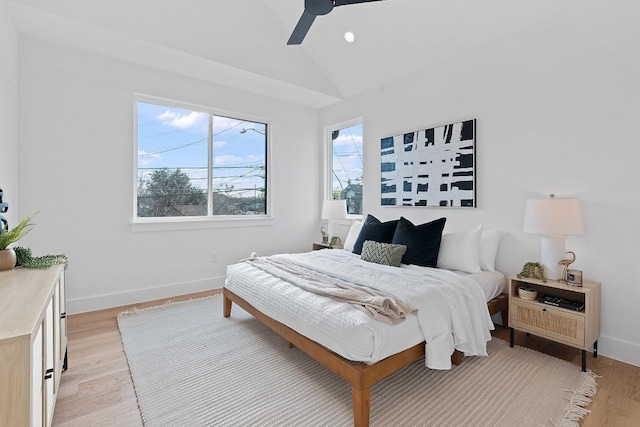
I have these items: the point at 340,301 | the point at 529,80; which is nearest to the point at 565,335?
the point at 340,301

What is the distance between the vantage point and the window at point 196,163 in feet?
12.1

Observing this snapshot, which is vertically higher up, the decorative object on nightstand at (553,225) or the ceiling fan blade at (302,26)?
the ceiling fan blade at (302,26)

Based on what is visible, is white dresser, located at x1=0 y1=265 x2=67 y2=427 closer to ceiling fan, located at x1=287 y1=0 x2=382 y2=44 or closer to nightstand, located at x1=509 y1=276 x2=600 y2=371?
ceiling fan, located at x1=287 y1=0 x2=382 y2=44

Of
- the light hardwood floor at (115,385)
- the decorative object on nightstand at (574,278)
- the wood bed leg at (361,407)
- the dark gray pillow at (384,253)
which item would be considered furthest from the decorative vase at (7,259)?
the decorative object on nightstand at (574,278)

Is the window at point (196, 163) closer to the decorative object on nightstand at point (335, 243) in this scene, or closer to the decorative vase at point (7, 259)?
the decorative object on nightstand at point (335, 243)

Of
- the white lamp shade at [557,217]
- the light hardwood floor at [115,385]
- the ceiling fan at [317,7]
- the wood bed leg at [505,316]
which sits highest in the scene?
the ceiling fan at [317,7]

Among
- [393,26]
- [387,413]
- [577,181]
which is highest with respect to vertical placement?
[393,26]

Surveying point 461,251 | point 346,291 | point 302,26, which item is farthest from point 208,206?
point 461,251

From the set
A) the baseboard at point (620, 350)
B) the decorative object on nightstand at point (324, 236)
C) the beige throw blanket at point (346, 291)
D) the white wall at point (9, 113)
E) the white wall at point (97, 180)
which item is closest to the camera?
the beige throw blanket at point (346, 291)

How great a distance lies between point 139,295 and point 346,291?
8.71 feet

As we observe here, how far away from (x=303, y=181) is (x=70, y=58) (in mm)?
3015

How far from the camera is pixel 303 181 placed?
4.92 m

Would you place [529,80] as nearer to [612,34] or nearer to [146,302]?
[612,34]

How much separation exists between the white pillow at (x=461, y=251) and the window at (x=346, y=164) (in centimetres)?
172
